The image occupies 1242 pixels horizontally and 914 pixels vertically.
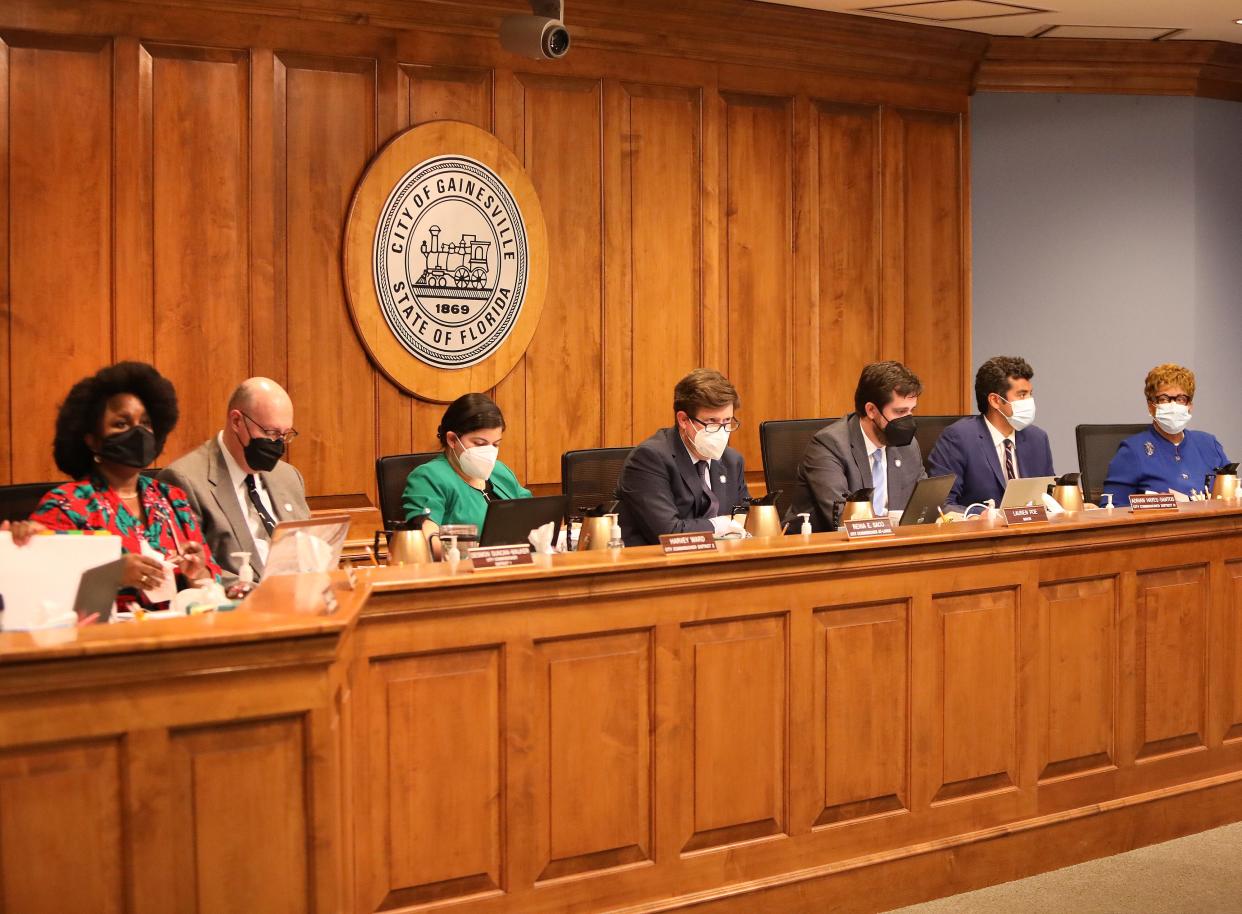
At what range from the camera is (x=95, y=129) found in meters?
4.88

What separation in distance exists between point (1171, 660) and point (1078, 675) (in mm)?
400

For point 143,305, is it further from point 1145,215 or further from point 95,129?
point 1145,215

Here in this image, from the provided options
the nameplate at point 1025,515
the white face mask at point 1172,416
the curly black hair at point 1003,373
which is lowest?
the nameplate at point 1025,515

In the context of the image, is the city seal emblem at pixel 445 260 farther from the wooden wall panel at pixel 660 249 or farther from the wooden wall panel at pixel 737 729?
the wooden wall panel at pixel 737 729

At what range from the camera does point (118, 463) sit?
10.4 ft

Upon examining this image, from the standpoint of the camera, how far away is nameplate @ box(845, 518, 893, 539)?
3514 millimetres

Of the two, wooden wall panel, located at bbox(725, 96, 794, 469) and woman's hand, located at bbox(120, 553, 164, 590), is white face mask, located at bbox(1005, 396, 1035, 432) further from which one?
woman's hand, located at bbox(120, 553, 164, 590)

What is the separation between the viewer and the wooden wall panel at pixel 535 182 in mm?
4852

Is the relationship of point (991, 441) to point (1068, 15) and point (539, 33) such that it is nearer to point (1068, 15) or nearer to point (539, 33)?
point (539, 33)

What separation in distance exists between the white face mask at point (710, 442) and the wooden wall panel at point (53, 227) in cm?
222

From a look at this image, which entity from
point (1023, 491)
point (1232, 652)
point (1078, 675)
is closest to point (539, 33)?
point (1023, 491)

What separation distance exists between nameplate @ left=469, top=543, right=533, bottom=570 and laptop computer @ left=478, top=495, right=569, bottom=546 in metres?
0.30

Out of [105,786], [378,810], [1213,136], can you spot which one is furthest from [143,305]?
[1213,136]

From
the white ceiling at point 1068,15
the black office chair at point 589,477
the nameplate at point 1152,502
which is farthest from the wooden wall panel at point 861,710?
the white ceiling at point 1068,15
